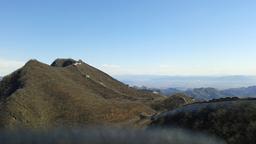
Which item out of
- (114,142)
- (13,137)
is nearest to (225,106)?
(114,142)

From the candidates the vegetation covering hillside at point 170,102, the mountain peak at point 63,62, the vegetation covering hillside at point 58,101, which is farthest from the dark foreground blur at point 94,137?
the mountain peak at point 63,62

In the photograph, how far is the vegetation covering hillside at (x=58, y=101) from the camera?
7950 cm

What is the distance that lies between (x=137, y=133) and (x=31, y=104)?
2688 inches

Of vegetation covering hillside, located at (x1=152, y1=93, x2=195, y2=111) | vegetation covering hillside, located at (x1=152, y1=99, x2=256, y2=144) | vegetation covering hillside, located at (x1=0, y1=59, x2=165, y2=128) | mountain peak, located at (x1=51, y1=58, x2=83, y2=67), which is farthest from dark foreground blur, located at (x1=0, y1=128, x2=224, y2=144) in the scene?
mountain peak, located at (x1=51, y1=58, x2=83, y2=67)

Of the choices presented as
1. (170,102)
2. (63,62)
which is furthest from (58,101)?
(63,62)

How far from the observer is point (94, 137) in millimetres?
19828

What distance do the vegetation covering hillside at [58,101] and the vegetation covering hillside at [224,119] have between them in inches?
1246

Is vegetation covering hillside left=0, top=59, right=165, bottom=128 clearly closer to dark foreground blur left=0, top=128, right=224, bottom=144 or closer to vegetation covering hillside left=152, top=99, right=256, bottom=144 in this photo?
vegetation covering hillside left=152, top=99, right=256, bottom=144

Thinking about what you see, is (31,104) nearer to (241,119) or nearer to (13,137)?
(241,119)

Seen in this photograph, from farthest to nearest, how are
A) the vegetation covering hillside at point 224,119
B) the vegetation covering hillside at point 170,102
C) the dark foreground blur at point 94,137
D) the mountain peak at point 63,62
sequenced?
the mountain peak at point 63,62 < the vegetation covering hillside at point 170,102 < the vegetation covering hillside at point 224,119 < the dark foreground blur at point 94,137

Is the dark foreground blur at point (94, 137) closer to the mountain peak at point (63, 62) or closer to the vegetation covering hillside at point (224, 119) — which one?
the vegetation covering hillside at point (224, 119)

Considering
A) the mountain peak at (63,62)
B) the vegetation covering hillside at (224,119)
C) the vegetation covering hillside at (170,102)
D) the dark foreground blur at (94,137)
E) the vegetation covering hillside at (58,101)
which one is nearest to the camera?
the dark foreground blur at (94,137)

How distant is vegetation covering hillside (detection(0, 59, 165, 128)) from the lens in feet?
261

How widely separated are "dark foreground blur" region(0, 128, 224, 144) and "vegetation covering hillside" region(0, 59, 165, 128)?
40.5 meters
